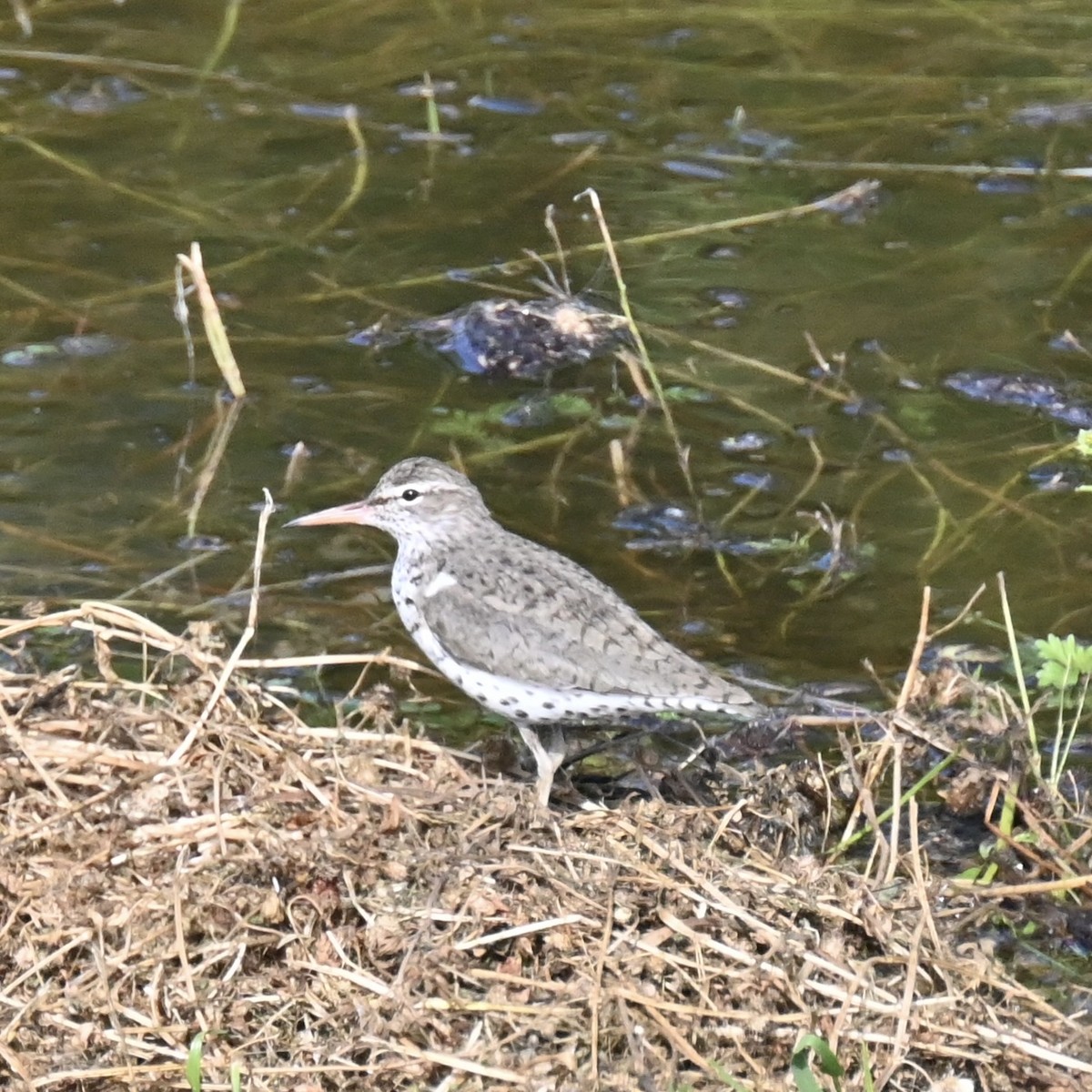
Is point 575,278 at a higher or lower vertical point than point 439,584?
lower

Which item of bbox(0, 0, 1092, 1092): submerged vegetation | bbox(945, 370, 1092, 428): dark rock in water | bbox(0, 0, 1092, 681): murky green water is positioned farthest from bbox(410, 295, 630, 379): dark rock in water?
bbox(945, 370, 1092, 428): dark rock in water

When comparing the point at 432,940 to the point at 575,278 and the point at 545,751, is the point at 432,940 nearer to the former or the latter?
the point at 545,751

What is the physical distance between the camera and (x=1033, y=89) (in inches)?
381

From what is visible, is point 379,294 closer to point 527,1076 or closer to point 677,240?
point 677,240

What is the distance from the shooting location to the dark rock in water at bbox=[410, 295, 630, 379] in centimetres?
772

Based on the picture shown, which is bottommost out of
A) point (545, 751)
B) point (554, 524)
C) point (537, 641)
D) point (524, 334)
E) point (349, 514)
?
point (554, 524)

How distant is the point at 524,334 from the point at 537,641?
2.87 meters

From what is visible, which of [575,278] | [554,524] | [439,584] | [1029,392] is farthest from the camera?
[575,278]

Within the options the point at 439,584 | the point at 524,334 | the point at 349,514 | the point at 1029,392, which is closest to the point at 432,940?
the point at 439,584

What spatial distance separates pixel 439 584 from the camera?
5.44 m

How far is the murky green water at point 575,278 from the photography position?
6605 millimetres

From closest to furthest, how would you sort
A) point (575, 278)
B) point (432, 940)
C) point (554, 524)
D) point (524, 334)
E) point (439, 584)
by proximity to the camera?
point (432, 940), point (439, 584), point (554, 524), point (524, 334), point (575, 278)

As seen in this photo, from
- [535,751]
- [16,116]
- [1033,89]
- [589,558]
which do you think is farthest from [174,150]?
[535,751]

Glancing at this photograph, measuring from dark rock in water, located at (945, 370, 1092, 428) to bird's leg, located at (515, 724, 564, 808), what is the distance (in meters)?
2.96
